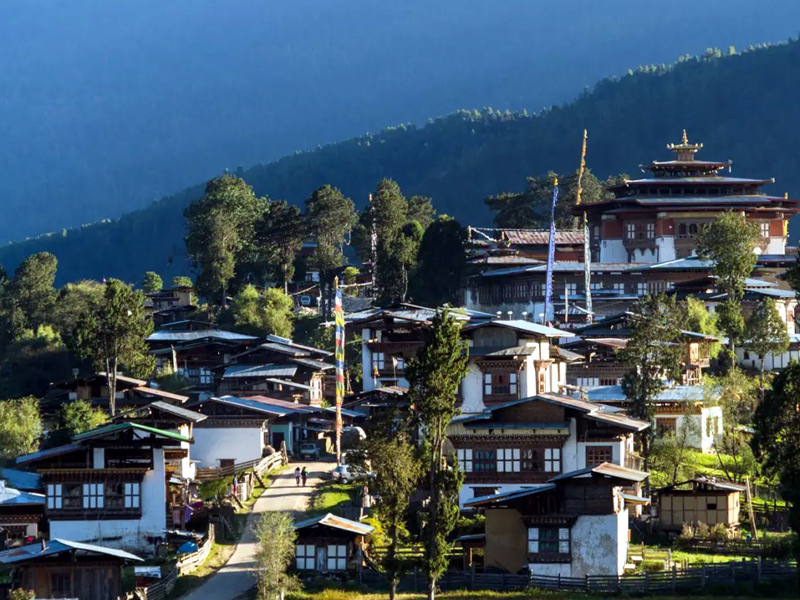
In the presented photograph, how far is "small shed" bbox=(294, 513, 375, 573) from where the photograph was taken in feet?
184

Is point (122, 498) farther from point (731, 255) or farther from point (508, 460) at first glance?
point (731, 255)

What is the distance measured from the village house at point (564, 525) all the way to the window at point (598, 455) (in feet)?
26.1

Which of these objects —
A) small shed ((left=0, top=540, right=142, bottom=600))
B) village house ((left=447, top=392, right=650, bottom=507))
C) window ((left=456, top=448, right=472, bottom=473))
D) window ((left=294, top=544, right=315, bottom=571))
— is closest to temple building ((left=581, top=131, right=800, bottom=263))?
village house ((left=447, top=392, right=650, bottom=507))

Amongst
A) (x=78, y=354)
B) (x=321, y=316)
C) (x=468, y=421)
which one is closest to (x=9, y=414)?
(x=78, y=354)

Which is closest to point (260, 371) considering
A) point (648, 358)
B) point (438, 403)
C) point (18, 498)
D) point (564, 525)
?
point (648, 358)

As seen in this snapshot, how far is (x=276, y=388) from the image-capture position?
292ft

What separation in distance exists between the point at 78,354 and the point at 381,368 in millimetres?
15368

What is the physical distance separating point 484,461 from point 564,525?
383 inches

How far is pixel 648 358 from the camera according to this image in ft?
246

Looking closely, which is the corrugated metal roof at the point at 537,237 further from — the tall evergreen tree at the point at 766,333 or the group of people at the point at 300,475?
the group of people at the point at 300,475

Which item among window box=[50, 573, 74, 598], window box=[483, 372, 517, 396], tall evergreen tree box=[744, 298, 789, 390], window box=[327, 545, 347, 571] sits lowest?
window box=[50, 573, 74, 598]

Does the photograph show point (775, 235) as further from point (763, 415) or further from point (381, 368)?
point (763, 415)

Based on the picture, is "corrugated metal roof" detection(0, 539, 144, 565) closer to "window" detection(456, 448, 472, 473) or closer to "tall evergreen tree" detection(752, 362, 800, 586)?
"window" detection(456, 448, 472, 473)

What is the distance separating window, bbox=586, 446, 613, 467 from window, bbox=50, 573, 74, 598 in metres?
21.1
